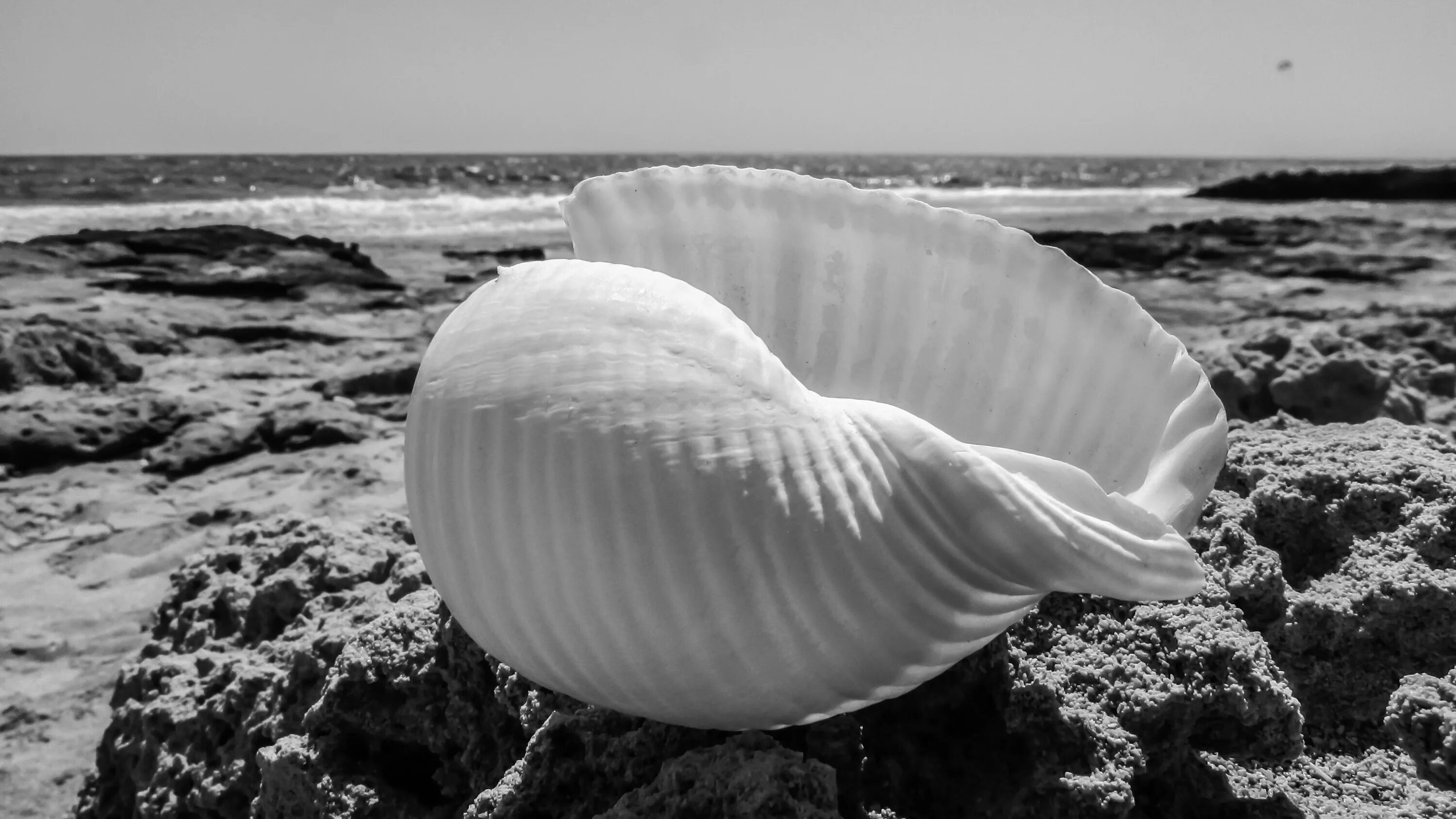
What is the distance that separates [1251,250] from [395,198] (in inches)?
635

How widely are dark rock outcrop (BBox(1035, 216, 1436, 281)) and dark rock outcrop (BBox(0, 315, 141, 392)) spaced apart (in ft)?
28.7

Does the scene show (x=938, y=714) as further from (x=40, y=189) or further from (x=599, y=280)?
(x=40, y=189)

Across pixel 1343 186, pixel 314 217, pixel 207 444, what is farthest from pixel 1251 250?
pixel 1343 186

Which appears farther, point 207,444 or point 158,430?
point 158,430

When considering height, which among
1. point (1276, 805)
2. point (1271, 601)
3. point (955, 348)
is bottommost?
point (1276, 805)

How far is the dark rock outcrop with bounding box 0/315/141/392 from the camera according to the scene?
4492 mm

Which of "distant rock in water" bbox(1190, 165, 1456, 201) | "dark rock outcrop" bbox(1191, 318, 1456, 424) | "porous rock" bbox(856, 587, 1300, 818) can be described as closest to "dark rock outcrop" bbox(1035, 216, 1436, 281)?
"dark rock outcrop" bbox(1191, 318, 1456, 424)

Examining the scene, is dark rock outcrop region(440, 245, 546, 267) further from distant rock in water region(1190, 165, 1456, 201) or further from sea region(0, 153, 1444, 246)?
distant rock in water region(1190, 165, 1456, 201)

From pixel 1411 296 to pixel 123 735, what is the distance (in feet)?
28.0

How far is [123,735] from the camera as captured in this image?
6.85ft

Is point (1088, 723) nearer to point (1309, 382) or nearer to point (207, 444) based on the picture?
point (1309, 382)

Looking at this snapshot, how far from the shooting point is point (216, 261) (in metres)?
8.38

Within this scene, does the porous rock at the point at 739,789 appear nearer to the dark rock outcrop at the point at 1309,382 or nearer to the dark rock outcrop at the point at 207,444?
the dark rock outcrop at the point at 1309,382

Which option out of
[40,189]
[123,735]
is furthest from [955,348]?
[40,189]
